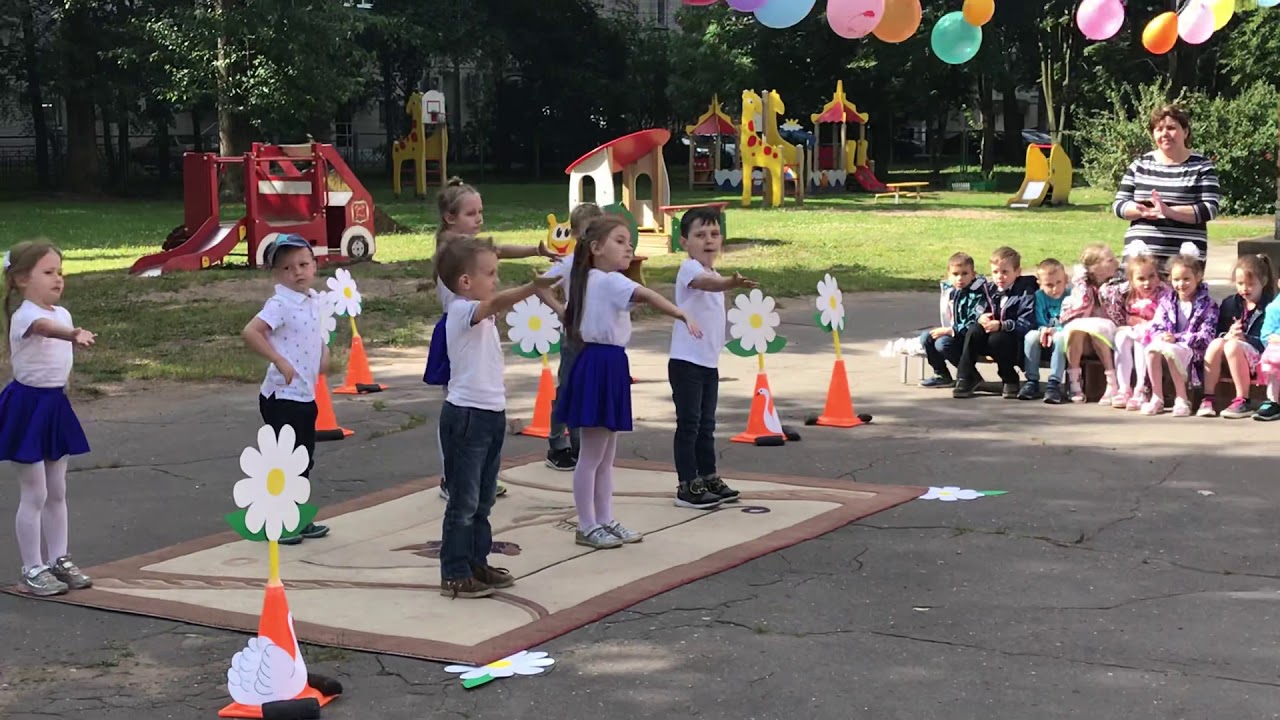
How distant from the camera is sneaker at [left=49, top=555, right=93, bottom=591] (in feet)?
19.4

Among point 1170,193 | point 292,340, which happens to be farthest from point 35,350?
point 1170,193

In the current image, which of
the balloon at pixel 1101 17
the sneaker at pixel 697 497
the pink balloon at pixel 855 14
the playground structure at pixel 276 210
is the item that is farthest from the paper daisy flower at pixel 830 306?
the playground structure at pixel 276 210

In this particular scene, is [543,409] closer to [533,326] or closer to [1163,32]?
[533,326]

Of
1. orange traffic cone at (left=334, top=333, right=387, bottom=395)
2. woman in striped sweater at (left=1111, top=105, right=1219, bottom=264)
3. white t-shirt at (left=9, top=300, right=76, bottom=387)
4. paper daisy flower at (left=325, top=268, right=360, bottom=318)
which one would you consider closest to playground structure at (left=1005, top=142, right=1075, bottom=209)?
woman in striped sweater at (left=1111, top=105, right=1219, bottom=264)

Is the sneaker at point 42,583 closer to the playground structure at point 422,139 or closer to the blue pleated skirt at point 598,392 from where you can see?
the blue pleated skirt at point 598,392

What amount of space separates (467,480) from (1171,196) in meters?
6.13

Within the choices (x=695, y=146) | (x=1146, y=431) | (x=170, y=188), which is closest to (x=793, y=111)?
(x=695, y=146)

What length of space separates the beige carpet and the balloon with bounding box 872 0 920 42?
471 centimetres

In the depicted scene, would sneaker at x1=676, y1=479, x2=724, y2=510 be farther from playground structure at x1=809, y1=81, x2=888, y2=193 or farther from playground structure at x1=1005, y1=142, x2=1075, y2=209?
playground structure at x1=809, y1=81, x2=888, y2=193

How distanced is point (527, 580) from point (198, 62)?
28918 millimetres

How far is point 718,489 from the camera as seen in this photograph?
7254mm

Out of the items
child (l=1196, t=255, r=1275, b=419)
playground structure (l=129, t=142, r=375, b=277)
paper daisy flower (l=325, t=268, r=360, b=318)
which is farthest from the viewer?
playground structure (l=129, t=142, r=375, b=277)

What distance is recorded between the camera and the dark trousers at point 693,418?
284 inches

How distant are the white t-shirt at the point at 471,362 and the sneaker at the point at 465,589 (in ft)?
2.29
